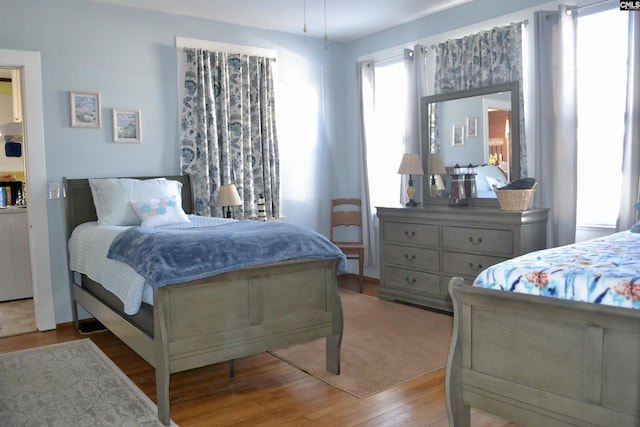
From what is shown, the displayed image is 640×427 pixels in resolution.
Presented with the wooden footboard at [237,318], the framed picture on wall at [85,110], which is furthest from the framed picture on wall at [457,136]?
the framed picture on wall at [85,110]

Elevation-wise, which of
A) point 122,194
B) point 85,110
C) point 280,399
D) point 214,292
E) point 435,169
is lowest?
point 280,399

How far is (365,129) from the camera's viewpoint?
224 inches

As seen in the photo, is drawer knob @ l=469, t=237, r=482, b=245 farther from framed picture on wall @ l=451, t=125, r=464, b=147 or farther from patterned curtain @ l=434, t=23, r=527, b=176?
framed picture on wall @ l=451, t=125, r=464, b=147

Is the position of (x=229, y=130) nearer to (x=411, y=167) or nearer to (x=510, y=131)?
(x=411, y=167)

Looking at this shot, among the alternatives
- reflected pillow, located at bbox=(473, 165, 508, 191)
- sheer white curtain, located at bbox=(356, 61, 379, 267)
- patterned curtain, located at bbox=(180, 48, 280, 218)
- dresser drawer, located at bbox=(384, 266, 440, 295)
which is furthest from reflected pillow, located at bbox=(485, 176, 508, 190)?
patterned curtain, located at bbox=(180, 48, 280, 218)

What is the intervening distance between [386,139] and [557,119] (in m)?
2.02

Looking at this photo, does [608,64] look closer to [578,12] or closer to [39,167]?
[578,12]

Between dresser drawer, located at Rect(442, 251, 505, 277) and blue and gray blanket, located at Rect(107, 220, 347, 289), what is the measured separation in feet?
4.81

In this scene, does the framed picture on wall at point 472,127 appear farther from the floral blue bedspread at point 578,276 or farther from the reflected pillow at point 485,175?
the floral blue bedspread at point 578,276

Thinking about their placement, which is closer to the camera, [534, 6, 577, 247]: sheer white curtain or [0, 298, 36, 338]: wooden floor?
[534, 6, 577, 247]: sheer white curtain

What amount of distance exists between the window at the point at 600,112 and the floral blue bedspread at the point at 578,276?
162 centimetres

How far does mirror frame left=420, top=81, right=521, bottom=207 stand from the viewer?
4.26 m

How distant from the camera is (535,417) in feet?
6.56

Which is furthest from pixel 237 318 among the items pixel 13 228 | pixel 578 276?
pixel 13 228
